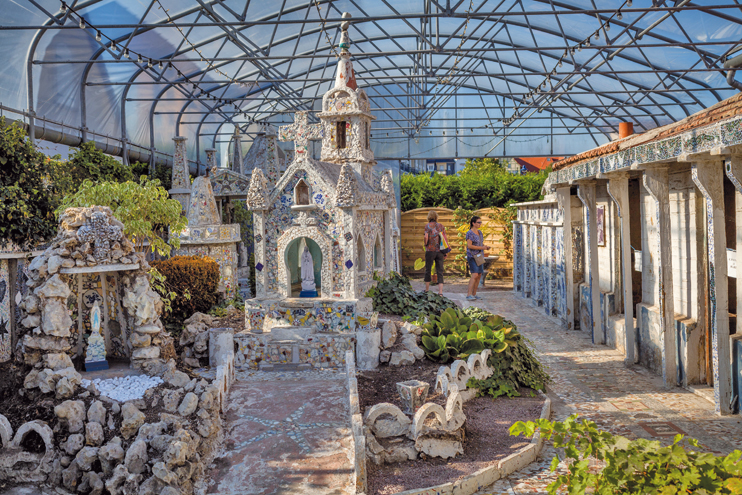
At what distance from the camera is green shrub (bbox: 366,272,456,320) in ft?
33.4

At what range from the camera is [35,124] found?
1330 centimetres

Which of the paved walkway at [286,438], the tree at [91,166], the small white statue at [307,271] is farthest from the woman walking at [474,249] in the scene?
the tree at [91,166]

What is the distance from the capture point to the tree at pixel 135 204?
30.0 ft

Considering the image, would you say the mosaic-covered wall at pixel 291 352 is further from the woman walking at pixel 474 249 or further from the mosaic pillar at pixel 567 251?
A: the woman walking at pixel 474 249

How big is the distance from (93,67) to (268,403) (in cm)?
1199

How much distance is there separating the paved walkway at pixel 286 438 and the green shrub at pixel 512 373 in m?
1.75

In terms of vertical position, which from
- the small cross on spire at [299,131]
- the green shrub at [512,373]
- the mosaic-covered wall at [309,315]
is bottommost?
the green shrub at [512,373]

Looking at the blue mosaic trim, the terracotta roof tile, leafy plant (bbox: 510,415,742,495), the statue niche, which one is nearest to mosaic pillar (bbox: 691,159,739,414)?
the blue mosaic trim

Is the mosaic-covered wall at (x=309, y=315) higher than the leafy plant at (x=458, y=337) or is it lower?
higher

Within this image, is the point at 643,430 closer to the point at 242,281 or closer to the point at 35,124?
the point at 242,281

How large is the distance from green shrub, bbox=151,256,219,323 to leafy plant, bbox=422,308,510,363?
4503 mm

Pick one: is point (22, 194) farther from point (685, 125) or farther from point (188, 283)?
point (685, 125)

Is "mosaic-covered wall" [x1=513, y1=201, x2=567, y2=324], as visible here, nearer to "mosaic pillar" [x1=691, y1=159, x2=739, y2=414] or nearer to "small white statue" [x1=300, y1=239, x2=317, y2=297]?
"small white statue" [x1=300, y1=239, x2=317, y2=297]

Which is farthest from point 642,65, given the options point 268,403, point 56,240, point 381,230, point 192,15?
point 56,240
